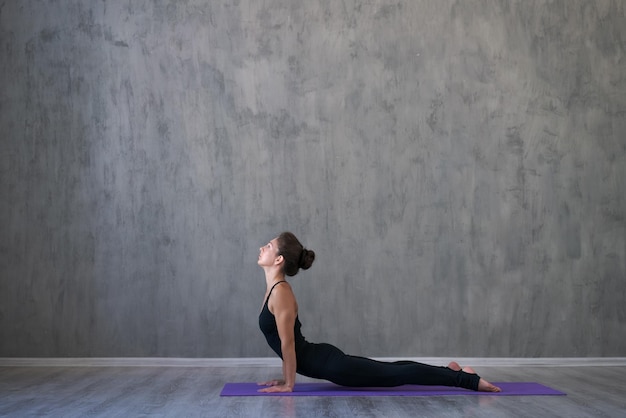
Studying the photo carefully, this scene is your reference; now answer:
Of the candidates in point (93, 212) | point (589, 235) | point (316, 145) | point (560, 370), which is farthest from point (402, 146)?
point (93, 212)

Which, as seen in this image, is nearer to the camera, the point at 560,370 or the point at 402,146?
the point at 560,370

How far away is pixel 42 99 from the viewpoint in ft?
16.7

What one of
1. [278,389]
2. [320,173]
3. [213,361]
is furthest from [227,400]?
[320,173]

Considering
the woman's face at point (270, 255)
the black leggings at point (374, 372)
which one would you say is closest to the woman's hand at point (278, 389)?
the black leggings at point (374, 372)

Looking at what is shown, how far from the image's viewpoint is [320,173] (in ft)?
16.7

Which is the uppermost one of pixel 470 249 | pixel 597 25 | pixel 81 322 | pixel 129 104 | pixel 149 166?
pixel 597 25

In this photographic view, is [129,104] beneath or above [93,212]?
above

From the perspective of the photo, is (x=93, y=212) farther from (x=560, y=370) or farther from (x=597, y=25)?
(x=597, y=25)

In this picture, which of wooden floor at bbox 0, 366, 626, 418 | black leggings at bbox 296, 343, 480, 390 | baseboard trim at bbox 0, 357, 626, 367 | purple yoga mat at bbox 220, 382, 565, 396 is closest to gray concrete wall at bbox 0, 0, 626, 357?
baseboard trim at bbox 0, 357, 626, 367

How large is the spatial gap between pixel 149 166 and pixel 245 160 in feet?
1.98

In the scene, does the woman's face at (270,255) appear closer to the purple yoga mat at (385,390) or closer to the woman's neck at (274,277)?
the woman's neck at (274,277)

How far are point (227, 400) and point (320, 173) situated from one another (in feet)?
6.08

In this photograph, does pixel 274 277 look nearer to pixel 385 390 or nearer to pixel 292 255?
pixel 292 255

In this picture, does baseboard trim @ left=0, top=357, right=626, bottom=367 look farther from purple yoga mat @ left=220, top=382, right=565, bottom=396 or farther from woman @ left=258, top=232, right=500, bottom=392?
woman @ left=258, top=232, right=500, bottom=392
